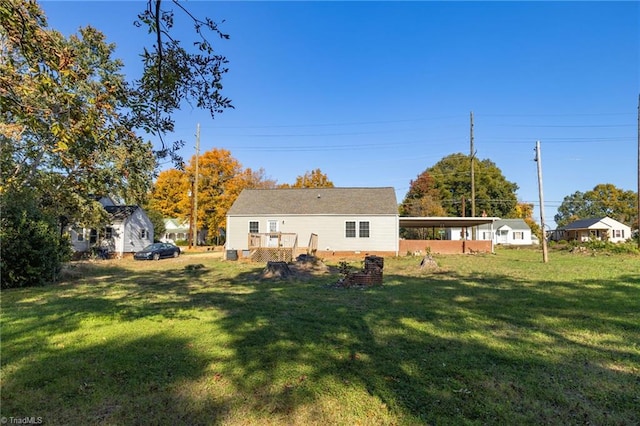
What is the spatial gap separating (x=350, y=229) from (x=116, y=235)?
17.3 metres

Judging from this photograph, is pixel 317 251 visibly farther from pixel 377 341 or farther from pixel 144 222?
pixel 377 341

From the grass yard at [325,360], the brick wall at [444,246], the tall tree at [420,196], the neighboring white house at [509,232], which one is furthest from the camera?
the neighboring white house at [509,232]

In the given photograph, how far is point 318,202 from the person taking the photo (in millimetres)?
26094

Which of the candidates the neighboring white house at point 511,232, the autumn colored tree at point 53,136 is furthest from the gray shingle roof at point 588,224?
the autumn colored tree at point 53,136

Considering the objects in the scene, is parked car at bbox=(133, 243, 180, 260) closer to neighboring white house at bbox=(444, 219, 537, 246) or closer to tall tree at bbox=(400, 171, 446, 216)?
tall tree at bbox=(400, 171, 446, 216)

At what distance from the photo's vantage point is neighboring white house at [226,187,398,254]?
2422cm

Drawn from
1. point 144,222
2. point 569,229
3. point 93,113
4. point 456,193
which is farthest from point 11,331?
point 569,229

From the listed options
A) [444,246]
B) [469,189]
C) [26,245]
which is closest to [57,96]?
[26,245]

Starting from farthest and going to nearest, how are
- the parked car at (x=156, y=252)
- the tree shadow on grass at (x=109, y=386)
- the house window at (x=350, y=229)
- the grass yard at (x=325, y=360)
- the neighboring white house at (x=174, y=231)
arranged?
the neighboring white house at (x=174, y=231) < the house window at (x=350, y=229) < the parked car at (x=156, y=252) < the grass yard at (x=325, y=360) < the tree shadow on grass at (x=109, y=386)

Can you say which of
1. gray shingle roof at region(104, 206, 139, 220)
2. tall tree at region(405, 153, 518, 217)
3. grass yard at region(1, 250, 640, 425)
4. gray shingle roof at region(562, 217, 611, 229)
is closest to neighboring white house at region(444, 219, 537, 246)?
tall tree at region(405, 153, 518, 217)

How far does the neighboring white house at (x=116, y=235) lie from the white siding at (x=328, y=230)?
809cm

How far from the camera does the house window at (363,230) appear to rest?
2445 centimetres

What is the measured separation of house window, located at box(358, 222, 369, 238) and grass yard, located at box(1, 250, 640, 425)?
52.1 ft

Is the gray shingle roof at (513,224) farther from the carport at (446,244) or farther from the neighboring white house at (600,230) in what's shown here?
the carport at (446,244)
